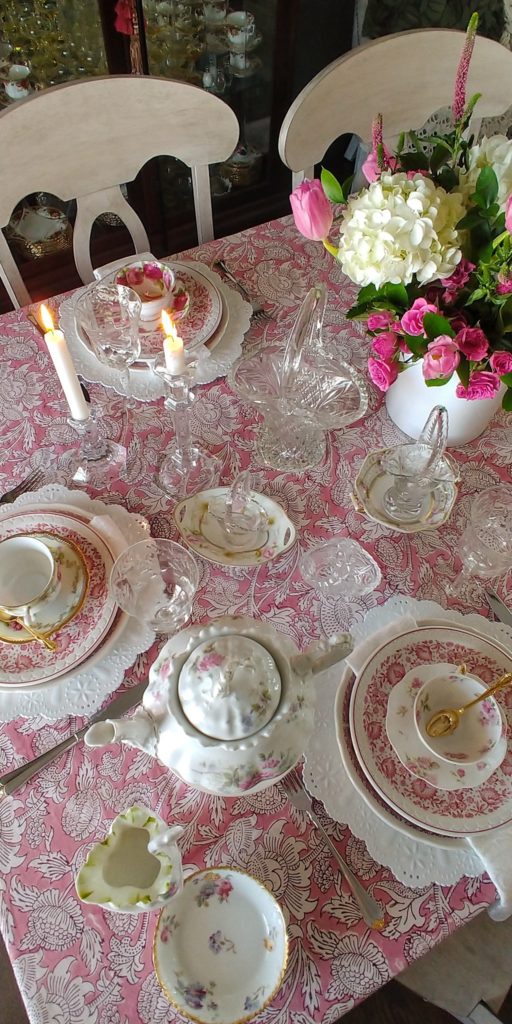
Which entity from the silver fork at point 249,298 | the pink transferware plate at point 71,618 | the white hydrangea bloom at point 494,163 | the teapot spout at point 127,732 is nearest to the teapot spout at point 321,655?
the teapot spout at point 127,732

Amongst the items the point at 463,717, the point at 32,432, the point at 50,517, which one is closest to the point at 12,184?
the point at 32,432

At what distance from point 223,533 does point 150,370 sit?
0.88 feet

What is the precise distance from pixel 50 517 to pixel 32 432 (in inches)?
6.4

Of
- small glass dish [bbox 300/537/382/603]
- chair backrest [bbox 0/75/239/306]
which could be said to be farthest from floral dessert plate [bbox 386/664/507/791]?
chair backrest [bbox 0/75/239/306]

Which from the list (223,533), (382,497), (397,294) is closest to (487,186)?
(397,294)

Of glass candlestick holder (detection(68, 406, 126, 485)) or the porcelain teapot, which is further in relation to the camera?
glass candlestick holder (detection(68, 406, 126, 485))

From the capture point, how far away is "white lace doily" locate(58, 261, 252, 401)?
3.02 ft

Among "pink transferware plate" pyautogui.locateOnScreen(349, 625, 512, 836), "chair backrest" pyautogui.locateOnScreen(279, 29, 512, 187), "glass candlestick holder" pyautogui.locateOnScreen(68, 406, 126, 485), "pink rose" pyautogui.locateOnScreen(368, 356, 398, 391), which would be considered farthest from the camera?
"chair backrest" pyautogui.locateOnScreen(279, 29, 512, 187)

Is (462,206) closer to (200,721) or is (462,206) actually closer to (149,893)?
(200,721)

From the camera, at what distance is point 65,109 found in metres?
1.02

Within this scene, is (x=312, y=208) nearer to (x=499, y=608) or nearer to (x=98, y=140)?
(x=499, y=608)

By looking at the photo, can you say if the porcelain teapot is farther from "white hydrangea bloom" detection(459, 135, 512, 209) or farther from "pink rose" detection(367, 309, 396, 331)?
"white hydrangea bloom" detection(459, 135, 512, 209)

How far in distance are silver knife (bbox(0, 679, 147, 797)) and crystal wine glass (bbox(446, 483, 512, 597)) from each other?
37 centimetres

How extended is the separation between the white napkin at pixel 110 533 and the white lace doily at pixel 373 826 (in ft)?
0.88
